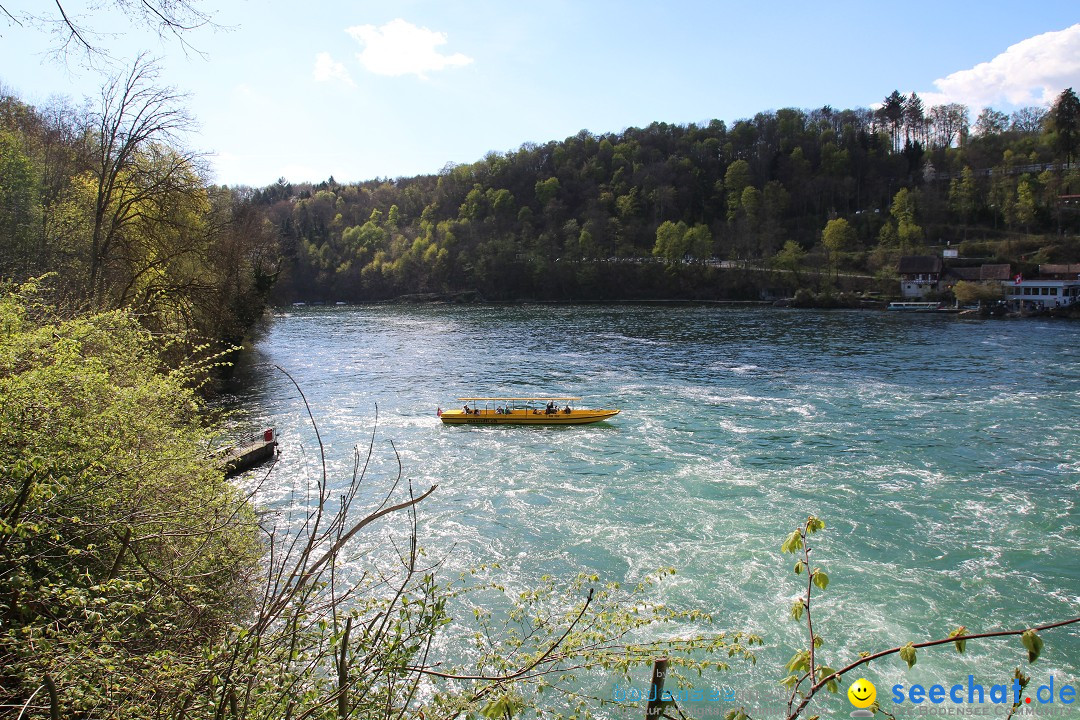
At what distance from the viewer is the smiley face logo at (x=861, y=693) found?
12.1 ft

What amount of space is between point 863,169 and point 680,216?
38111 mm

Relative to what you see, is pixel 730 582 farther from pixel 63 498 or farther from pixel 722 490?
pixel 63 498

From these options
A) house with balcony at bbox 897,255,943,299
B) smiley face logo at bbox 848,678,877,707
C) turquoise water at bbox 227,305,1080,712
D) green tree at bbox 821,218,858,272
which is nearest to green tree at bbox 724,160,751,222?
green tree at bbox 821,218,858,272

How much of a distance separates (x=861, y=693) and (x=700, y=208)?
141325mm

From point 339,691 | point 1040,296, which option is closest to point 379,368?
point 339,691

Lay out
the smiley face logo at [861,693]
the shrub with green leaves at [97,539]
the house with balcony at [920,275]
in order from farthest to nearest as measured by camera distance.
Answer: the house with balcony at [920,275], the shrub with green leaves at [97,539], the smiley face logo at [861,693]

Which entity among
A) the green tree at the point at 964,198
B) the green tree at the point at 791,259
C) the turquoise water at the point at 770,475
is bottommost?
the turquoise water at the point at 770,475

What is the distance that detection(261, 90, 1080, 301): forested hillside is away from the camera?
343 feet

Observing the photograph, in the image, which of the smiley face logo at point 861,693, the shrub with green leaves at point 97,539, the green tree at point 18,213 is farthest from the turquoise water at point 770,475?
the green tree at point 18,213

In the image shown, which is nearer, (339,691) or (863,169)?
(339,691)

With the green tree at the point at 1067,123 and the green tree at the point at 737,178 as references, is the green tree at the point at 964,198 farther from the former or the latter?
the green tree at the point at 737,178

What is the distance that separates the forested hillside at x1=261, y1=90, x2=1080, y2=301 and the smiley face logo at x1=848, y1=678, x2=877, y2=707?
3808 inches

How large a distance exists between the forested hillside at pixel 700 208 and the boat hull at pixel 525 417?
72669mm

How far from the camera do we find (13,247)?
68.8 feet
